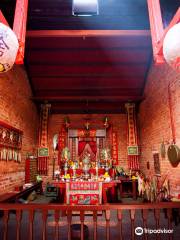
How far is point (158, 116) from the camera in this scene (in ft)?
20.6

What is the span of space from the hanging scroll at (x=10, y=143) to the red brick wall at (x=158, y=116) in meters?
4.49

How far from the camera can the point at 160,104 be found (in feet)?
19.9

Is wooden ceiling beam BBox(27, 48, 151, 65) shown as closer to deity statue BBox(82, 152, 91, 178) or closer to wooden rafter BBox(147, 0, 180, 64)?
wooden rafter BBox(147, 0, 180, 64)

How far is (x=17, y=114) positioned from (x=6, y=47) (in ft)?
14.9

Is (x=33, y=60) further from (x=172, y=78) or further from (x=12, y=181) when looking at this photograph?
(x=172, y=78)

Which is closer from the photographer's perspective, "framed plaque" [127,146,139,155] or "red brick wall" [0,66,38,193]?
"red brick wall" [0,66,38,193]

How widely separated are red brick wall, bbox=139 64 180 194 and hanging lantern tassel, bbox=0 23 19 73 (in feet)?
12.9

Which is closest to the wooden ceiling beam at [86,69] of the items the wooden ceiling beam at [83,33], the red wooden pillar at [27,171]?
the wooden ceiling beam at [83,33]

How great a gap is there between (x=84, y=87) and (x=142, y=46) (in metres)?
2.77

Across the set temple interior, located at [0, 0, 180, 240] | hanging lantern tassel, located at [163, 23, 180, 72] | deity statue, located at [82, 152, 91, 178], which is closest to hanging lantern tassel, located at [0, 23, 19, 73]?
temple interior, located at [0, 0, 180, 240]

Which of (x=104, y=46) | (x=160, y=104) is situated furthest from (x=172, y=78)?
(x=104, y=46)

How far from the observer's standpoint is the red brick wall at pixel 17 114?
527 cm

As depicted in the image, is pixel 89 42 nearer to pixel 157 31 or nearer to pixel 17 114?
pixel 17 114

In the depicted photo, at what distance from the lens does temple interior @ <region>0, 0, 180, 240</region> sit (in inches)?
138
